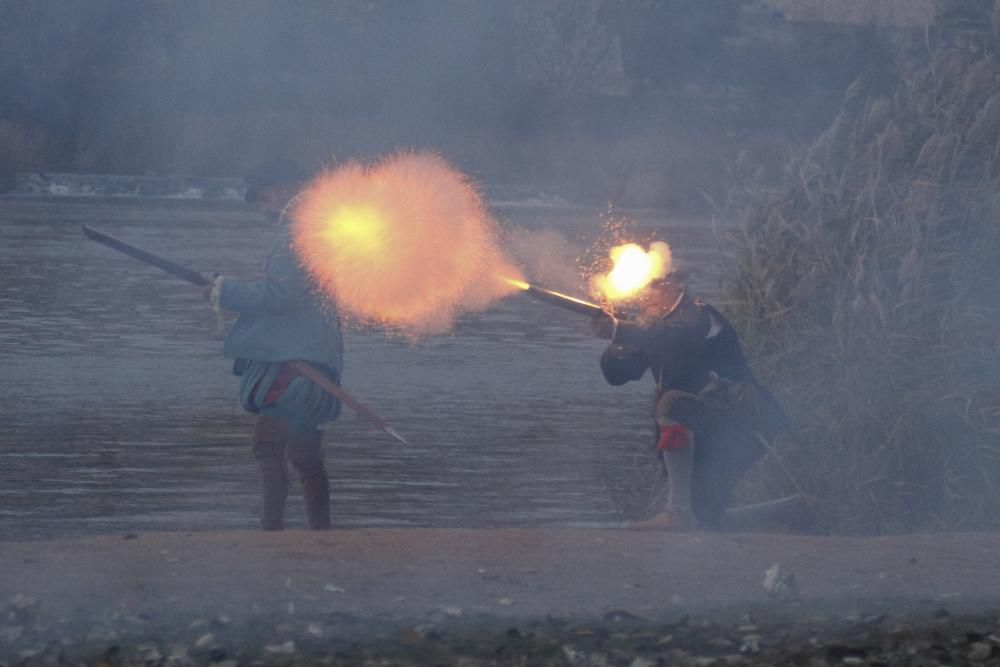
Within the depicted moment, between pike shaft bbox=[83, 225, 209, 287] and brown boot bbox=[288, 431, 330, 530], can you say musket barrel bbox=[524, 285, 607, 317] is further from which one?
pike shaft bbox=[83, 225, 209, 287]

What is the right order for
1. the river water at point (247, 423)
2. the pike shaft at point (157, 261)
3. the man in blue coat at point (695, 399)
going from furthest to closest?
the river water at point (247, 423) → the pike shaft at point (157, 261) → the man in blue coat at point (695, 399)

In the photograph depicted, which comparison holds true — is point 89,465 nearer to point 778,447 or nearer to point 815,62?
point 778,447

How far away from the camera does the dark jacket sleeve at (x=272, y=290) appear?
6.59m

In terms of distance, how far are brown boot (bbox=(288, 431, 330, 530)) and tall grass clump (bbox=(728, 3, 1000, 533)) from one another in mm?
2252

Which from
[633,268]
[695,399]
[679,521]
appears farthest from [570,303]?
[679,521]

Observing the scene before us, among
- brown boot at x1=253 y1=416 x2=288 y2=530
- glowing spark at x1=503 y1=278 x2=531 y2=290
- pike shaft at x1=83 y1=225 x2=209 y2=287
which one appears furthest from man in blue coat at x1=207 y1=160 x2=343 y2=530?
glowing spark at x1=503 y1=278 x2=531 y2=290

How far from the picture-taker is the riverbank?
5086 millimetres

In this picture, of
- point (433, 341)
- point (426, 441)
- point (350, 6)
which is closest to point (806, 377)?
point (426, 441)

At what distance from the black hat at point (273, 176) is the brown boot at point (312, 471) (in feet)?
3.51

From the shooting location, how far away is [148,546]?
20.1 feet

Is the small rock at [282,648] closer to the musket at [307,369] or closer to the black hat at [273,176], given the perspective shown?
A: the musket at [307,369]

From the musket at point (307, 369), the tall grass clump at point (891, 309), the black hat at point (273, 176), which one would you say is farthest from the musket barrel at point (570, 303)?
the tall grass clump at point (891, 309)

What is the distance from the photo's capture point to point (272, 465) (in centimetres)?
684

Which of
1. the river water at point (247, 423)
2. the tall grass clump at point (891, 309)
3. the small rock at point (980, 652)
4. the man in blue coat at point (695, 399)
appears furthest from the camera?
the river water at point (247, 423)
